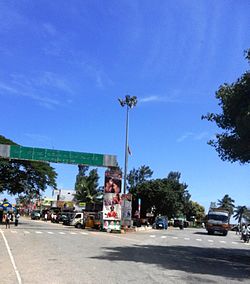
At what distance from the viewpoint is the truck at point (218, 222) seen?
5116 cm

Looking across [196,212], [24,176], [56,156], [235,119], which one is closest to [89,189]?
[24,176]

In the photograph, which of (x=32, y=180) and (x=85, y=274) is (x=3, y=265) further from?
(x=32, y=180)

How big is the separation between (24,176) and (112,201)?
13074mm

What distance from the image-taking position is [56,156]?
45000 millimetres

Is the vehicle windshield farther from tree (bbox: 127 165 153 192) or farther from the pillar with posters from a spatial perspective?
tree (bbox: 127 165 153 192)

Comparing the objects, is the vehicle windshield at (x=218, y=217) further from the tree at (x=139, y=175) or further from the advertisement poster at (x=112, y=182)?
the tree at (x=139, y=175)

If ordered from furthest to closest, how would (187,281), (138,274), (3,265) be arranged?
1. (3,265)
2. (138,274)
3. (187,281)

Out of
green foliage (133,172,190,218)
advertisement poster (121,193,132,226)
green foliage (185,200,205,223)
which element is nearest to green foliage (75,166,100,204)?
green foliage (133,172,190,218)

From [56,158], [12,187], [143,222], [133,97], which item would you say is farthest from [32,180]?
[143,222]

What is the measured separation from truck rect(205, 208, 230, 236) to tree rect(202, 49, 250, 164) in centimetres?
3208

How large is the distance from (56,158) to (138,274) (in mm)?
33414

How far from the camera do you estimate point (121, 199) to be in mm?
44312

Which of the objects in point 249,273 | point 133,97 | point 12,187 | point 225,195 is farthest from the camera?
point 225,195

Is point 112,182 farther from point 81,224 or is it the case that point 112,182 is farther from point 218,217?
point 218,217
